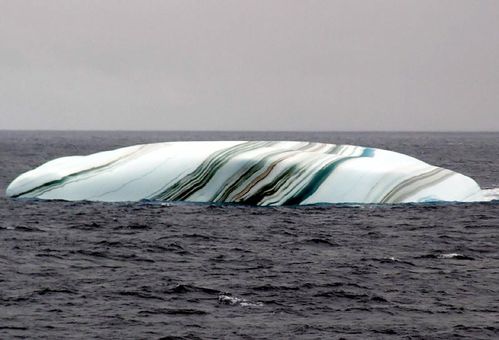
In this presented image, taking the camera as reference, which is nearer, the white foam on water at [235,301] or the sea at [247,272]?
the sea at [247,272]

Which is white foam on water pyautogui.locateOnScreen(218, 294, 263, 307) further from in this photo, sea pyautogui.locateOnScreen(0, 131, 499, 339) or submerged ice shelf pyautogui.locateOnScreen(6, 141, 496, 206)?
submerged ice shelf pyautogui.locateOnScreen(6, 141, 496, 206)

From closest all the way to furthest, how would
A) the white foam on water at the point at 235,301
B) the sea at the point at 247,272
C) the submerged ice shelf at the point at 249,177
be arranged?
the sea at the point at 247,272
the white foam on water at the point at 235,301
the submerged ice shelf at the point at 249,177

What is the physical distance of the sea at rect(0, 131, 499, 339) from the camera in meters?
20.2

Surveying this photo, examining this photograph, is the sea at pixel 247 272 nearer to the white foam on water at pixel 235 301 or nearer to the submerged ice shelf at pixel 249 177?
the white foam on water at pixel 235 301

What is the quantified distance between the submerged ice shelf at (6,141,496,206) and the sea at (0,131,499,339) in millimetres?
618

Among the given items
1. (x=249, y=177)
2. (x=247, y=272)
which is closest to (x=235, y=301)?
(x=247, y=272)

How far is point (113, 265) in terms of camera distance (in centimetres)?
2691

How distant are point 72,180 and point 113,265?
15.5 meters

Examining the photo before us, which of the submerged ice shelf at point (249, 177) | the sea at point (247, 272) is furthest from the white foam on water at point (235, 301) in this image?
the submerged ice shelf at point (249, 177)

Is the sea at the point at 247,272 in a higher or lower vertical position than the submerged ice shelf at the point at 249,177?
lower

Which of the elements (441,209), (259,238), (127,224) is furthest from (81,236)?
(441,209)

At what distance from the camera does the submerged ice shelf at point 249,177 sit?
3922 centimetres

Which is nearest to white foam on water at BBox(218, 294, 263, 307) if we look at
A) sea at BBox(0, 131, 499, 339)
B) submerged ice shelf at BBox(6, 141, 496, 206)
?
sea at BBox(0, 131, 499, 339)

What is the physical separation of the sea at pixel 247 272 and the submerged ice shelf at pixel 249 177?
2.03ft
